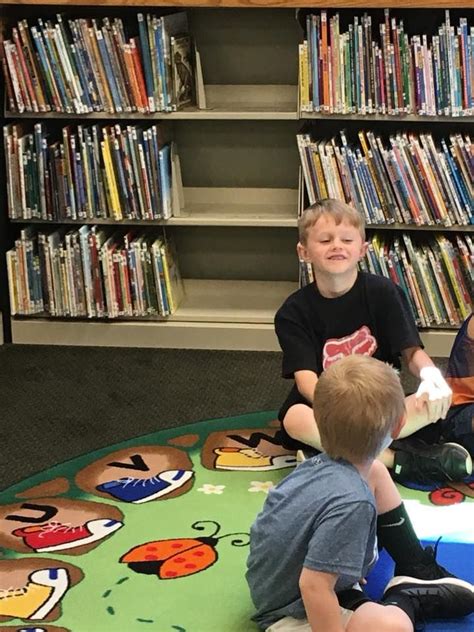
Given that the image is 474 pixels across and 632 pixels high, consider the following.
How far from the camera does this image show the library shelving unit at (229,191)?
327 centimetres

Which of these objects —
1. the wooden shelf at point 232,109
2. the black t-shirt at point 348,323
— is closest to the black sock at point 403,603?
the black t-shirt at point 348,323

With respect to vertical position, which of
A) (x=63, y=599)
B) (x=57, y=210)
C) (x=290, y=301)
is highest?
(x=57, y=210)

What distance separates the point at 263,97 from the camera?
11.1ft

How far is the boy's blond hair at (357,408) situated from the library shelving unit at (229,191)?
1.61 metres

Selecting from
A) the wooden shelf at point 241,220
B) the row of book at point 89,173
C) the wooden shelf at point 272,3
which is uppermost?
the wooden shelf at point 272,3

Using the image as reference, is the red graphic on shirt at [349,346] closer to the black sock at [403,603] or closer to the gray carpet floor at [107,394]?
the gray carpet floor at [107,394]

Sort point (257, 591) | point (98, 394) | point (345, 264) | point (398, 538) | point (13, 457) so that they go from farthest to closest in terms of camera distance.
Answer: point (98, 394), point (13, 457), point (345, 264), point (398, 538), point (257, 591)

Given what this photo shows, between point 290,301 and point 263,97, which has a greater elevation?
point 263,97

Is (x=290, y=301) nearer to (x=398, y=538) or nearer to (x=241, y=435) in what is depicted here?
(x=241, y=435)

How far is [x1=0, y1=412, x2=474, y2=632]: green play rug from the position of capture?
1.88 m

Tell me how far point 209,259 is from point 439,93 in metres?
1.02

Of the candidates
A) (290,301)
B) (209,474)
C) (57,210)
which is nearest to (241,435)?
(209,474)

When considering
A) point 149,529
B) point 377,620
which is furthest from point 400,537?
point 149,529

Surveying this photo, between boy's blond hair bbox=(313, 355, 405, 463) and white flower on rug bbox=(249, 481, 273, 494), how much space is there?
0.73m
